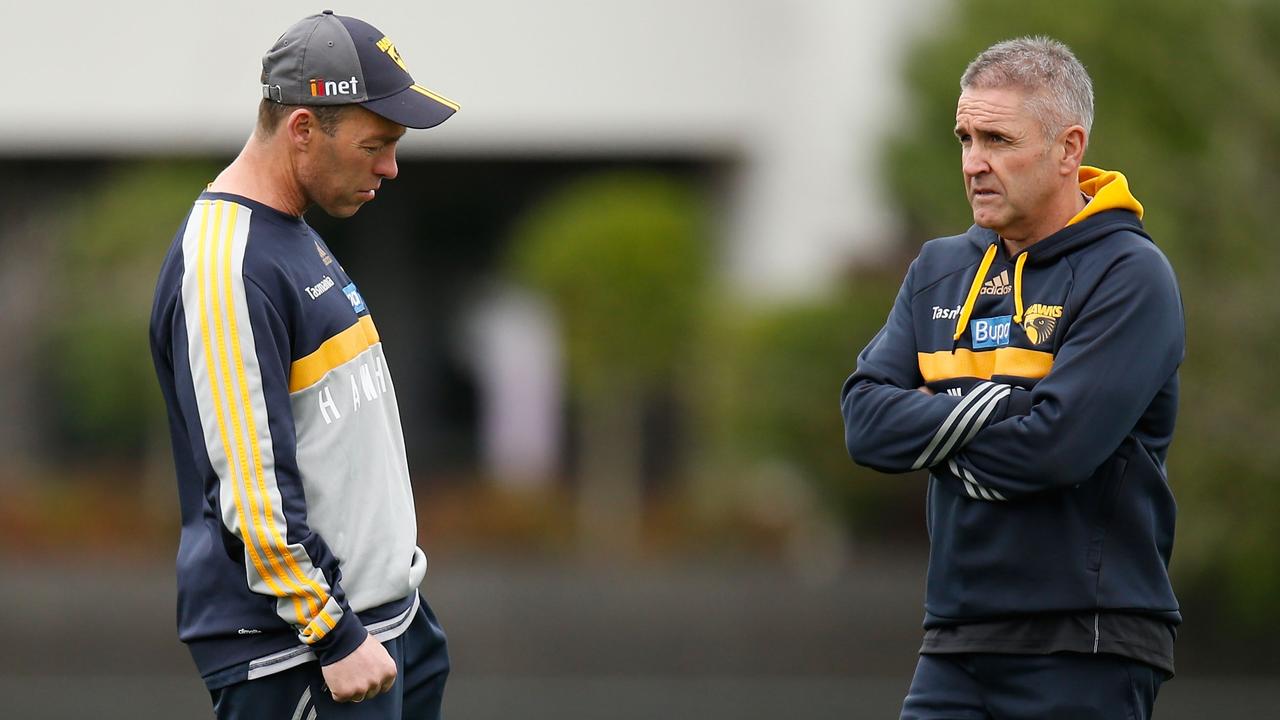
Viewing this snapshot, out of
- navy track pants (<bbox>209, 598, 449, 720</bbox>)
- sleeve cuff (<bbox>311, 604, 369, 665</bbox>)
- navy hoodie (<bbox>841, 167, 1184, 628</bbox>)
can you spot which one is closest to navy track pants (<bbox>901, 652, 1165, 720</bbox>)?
navy hoodie (<bbox>841, 167, 1184, 628</bbox>)

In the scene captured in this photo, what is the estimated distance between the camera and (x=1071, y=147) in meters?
3.79

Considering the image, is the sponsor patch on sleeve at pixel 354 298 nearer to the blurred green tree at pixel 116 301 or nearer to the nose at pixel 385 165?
the nose at pixel 385 165

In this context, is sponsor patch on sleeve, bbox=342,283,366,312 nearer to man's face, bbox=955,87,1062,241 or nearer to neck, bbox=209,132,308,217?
neck, bbox=209,132,308,217

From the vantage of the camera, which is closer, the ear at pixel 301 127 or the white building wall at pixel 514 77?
the ear at pixel 301 127

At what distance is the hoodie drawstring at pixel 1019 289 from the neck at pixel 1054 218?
4 cm

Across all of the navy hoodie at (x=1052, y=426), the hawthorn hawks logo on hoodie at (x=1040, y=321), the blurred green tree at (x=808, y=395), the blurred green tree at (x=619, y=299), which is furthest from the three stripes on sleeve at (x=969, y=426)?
the blurred green tree at (x=619, y=299)

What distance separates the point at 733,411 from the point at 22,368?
29.4 ft

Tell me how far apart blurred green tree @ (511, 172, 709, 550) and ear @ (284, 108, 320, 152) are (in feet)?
40.9

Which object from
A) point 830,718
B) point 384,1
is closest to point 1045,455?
point 830,718

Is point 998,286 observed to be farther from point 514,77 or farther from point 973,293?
point 514,77

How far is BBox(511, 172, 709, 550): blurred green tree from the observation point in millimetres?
16250

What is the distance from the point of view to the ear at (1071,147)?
3771 mm

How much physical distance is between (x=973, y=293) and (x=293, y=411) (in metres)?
1.55

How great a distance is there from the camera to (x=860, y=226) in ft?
68.2
